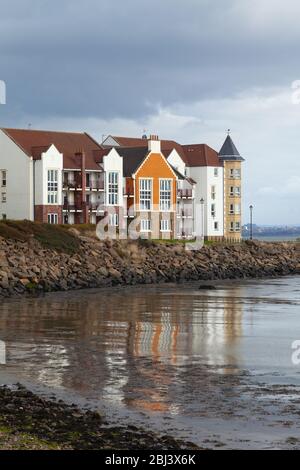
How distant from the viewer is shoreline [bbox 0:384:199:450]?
15.9 meters

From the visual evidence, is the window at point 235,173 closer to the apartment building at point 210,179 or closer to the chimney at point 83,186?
the apartment building at point 210,179

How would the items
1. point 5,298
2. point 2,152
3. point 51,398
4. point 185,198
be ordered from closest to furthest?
1. point 51,398
2. point 5,298
3. point 2,152
4. point 185,198

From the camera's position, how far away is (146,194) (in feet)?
318

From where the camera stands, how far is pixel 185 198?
103312mm

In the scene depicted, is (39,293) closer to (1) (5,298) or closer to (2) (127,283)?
(1) (5,298)

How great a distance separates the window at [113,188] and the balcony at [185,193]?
34.6 feet

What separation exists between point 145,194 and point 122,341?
213 ft

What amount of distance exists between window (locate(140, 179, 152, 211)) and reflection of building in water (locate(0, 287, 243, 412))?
4344 centimetres

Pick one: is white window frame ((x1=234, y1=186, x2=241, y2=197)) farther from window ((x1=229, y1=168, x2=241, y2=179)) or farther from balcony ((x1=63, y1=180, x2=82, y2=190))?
balcony ((x1=63, y1=180, x2=82, y2=190))

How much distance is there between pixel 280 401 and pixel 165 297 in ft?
106

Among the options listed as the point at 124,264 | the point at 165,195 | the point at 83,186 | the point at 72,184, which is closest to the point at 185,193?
the point at 165,195

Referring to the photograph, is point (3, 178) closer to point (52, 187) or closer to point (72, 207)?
point (52, 187)

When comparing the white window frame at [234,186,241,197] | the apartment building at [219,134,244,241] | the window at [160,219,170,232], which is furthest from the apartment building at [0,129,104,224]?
the white window frame at [234,186,241,197]

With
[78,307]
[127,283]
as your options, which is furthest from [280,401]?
[127,283]
